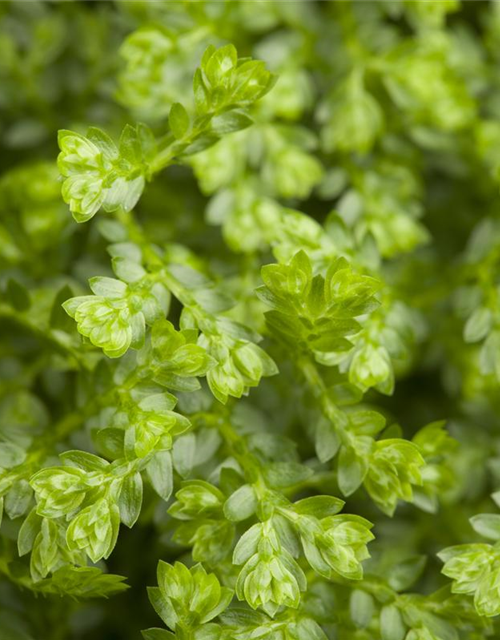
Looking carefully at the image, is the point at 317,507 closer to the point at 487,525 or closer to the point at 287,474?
the point at 287,474

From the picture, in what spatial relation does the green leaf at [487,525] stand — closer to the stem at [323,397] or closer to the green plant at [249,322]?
the green plant at [249,322]

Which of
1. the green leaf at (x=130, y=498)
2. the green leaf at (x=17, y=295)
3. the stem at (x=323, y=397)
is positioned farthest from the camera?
the green leaf at (x=17, y=295)

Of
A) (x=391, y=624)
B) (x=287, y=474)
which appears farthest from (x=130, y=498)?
(x=391, y=624)

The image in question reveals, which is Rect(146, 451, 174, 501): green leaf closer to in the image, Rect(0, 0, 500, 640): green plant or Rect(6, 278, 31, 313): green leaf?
Rect(0, 0, 500, 640): green plant

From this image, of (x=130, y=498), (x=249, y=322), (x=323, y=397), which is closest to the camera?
A: (x=130, y=498)

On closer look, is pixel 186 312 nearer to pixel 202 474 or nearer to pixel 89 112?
pixel 202 474

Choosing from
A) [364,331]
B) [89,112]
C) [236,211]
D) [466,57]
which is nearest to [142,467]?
[364,331]

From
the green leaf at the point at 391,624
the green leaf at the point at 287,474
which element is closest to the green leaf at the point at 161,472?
the green leaf at the point at 287,474

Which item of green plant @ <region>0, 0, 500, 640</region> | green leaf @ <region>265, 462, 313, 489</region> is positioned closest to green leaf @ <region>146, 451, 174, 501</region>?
green plant @ <region>0, 0, 500, 640</region>

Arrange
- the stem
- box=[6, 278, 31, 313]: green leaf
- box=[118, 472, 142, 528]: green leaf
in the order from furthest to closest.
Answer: box=[6, 278, 31, 313]: green leaf
the stem
box=[118, 472, 142, 528]: green leaf
